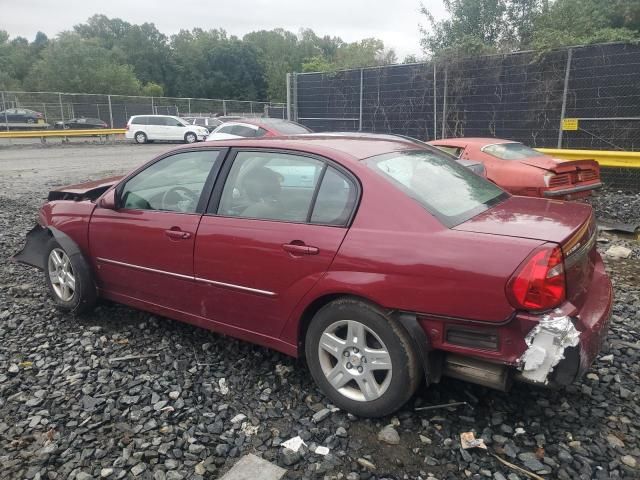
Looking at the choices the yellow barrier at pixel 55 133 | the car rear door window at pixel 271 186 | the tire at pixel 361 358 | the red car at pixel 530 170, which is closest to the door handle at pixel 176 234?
the car rear door window at pixel 271 186

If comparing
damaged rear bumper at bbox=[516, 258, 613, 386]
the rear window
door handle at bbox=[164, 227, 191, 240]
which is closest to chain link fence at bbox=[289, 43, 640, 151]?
the rear window

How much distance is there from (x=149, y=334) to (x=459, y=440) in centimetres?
248

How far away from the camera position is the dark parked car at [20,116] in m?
26.1

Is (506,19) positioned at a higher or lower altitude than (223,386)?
higher

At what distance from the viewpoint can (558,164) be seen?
708cm

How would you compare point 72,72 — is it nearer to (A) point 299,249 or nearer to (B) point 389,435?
(A) point 299,249

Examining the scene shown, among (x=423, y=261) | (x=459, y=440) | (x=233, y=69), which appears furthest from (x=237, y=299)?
(x=233, y=69)

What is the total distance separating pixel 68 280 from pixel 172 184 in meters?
1.32

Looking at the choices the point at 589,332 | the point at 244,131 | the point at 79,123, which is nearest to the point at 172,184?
the point at 589,332

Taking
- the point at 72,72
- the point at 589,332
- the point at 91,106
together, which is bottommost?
the point at 589,332

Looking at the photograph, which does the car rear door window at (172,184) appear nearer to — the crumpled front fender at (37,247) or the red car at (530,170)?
the crumpled front fender at (37,247)

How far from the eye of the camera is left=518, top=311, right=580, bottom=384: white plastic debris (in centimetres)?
229

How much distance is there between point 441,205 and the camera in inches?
110

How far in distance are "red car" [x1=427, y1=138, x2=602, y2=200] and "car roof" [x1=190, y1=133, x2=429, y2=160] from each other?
3.99 meters
